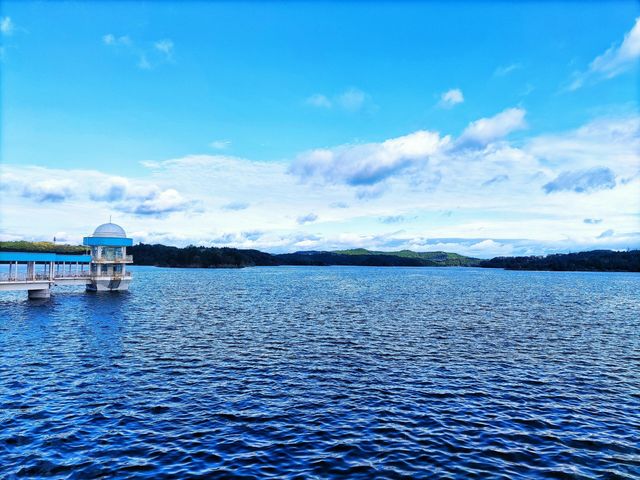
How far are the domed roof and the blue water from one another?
1819 inches

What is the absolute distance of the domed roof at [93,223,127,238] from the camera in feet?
316

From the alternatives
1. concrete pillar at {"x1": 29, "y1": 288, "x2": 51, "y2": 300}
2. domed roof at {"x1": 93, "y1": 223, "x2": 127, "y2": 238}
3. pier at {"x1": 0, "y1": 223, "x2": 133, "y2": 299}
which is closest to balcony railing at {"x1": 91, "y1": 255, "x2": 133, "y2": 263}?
pier at {"x1": 0, "y1": 223, "x2": 133, "y2": 299}

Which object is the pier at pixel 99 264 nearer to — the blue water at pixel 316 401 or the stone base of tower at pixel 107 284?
the stone base of tower at pixel 107 284

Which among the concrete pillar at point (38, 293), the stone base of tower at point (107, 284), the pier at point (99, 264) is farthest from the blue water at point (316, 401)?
the stone base of tower at point (107, 284)

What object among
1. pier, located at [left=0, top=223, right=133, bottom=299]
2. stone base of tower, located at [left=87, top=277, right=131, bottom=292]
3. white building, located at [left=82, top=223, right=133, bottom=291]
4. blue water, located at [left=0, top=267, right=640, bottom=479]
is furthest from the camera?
stone base of tower, located at [left=87, top=277, right=131, bottom=292]

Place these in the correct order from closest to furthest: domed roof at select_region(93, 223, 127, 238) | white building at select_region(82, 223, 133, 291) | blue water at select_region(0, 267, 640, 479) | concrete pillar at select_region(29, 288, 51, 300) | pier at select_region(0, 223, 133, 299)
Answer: blue water at select_region(0, 267, 640, 479), concrete pillar at select_region(29, 288, 51, 300), pier at select_region(0, 223, 133, 299), white building at select_region(82, 223, 133, 291), domed roof at select_region(93, 223, 127, 238)

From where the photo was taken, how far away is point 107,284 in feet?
312

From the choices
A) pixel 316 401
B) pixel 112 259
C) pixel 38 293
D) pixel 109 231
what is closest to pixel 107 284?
pixel 112 259

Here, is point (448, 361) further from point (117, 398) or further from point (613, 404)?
point (117, 398)

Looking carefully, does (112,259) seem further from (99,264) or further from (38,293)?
(38,293)

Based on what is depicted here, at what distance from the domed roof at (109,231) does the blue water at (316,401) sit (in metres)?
46.2

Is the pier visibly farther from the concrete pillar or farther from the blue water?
the blue water

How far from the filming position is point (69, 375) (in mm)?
30984

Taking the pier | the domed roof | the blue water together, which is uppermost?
the domed roof
